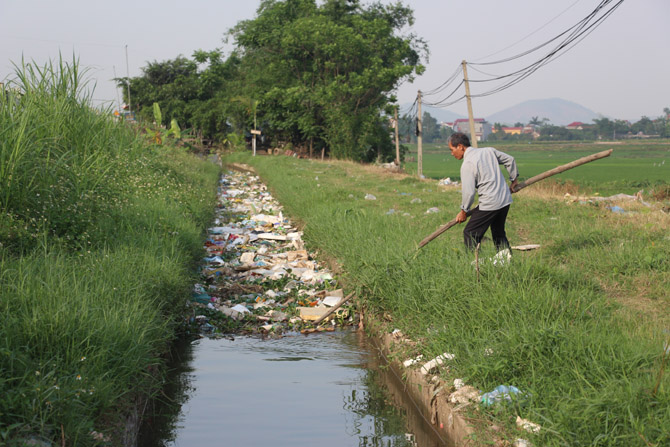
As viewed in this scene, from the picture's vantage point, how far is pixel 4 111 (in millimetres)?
6289

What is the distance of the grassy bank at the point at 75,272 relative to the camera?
3.35 m

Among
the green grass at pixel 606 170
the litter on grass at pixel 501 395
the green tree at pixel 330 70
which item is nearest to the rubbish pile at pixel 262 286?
the litter on grass at pixel 501 395

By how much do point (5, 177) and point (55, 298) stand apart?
6.38 feet

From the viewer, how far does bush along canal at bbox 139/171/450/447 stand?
4383mm

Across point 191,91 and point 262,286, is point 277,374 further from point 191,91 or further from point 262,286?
point 191,91

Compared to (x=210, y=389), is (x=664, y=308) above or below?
above

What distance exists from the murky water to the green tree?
87.8ft

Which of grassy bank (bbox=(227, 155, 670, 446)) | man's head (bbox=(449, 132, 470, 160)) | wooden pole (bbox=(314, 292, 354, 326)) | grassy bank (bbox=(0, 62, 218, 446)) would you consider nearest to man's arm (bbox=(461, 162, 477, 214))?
man's head (bbox=(449, 132, 470, 160))

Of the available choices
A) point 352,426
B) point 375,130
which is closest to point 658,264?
point 352,426

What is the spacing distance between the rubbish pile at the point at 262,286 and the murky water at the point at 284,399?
406 mm

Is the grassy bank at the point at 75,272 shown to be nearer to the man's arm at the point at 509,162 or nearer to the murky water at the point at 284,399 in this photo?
the murky water at the point at 284,399

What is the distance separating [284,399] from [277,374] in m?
0.55

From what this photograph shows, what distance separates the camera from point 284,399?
493 cm

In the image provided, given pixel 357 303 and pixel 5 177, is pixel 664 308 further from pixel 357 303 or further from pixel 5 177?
pixel 5 177
